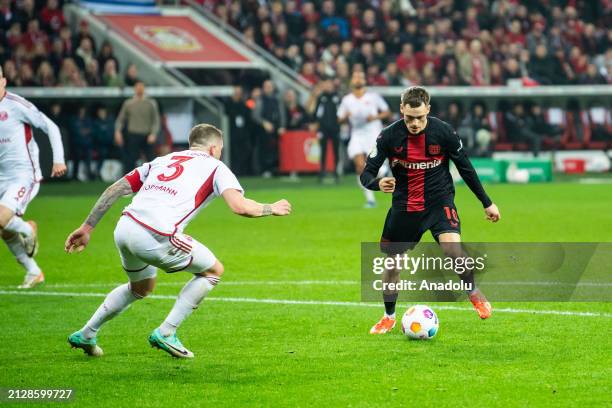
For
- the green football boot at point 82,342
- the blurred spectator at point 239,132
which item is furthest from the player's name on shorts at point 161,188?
the blurred spectator at point 239,132

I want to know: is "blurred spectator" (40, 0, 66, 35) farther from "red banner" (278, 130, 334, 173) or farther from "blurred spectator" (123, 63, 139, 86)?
"red banner" (278, 130, 334, 173)

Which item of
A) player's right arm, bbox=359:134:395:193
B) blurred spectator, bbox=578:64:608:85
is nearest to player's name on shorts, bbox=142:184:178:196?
player's right arm, bbox=359:134:395:193

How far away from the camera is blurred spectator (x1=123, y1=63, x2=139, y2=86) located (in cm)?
2856

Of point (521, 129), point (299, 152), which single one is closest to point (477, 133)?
point (521, 129)

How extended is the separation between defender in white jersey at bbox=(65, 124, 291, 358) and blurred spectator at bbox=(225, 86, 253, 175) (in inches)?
854

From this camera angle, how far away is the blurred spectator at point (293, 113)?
30.7 meters

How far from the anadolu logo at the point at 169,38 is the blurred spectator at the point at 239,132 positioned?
2.29m

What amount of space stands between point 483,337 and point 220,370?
2222 millimetres

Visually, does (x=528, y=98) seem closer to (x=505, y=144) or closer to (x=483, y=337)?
(x=505, y=144)

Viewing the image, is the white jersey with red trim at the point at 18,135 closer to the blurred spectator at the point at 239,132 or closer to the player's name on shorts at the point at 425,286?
the player's name on shorts at the point at 425,286

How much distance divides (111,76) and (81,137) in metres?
1.75

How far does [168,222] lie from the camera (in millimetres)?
7980

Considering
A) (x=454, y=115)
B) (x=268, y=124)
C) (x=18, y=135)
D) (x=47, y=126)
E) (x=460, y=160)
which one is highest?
(x=460, y=160)

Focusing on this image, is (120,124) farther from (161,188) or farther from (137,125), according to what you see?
(161,188)
